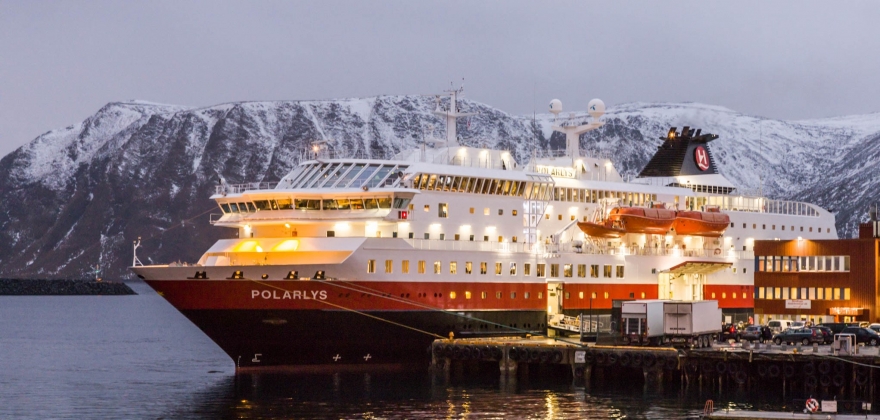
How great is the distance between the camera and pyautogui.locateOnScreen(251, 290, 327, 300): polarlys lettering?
44.0 m

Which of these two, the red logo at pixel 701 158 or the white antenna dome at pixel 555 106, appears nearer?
the white antenna dome at pixel 555 106

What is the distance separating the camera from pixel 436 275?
Answer: 47.0 metres

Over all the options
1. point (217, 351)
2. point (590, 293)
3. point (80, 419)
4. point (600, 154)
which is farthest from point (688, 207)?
point (80, 419)

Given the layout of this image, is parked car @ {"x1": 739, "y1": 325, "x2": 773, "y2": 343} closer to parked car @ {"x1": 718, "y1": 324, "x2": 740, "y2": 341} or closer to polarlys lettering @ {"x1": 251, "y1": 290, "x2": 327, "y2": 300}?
parked car @ {"x1": 718, "y1": 324, "x2": 740, "y2": 341}

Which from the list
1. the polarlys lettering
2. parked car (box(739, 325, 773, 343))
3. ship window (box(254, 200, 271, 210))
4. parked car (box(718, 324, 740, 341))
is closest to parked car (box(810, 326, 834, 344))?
parked car (box(739, 325, 773, 343))

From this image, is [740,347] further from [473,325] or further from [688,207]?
[688,207]

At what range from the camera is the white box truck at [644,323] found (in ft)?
150

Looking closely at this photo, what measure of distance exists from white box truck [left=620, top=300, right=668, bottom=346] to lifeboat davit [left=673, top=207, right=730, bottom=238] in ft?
38.7

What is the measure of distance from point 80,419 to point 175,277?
366 inches

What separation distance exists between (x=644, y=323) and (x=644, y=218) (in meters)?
10.4

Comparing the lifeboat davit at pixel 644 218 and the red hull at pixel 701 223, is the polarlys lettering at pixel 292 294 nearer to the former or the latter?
the lifeboat davit at pixel 644 218

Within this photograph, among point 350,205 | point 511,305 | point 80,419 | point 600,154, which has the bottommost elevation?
point 80,419

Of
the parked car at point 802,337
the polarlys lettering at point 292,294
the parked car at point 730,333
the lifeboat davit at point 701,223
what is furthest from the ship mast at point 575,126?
the polarlys lettering at point 292,294

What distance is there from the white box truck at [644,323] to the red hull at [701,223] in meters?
11.8
